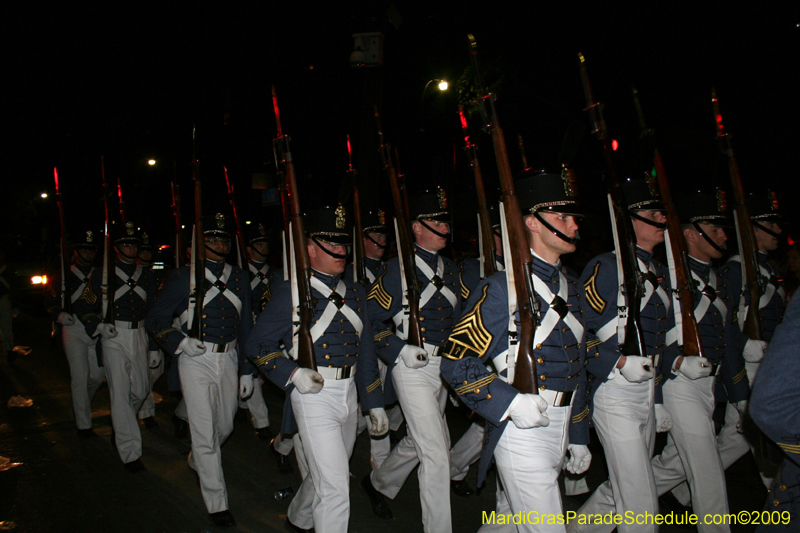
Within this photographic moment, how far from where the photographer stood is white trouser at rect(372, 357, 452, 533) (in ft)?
12.5

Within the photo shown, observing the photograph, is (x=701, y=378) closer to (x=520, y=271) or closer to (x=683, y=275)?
(x=683, y=275)

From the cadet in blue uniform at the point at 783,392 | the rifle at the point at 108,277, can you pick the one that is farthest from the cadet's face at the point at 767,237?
the rifle at the point at 108,277

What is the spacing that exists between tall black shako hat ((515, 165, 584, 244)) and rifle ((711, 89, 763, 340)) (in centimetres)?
290

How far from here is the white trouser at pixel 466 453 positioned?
485cm

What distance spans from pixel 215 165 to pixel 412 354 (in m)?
7.09

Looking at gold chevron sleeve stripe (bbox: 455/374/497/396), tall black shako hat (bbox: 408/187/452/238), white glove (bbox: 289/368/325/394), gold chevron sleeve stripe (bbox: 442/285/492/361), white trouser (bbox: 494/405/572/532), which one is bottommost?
white trouser (bbox: 494/405/572/532)

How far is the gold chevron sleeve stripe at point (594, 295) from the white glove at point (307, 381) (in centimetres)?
196

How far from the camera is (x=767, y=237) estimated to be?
5602mm

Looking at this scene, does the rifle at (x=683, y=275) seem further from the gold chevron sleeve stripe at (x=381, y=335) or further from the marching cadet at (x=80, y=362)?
the marching cadet at (x=80, y=362)

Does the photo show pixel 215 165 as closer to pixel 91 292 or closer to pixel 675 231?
pixel 91 292

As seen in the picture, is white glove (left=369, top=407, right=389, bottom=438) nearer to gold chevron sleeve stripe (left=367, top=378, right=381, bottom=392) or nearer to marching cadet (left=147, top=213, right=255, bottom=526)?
gold chevron sleeve stripe (left=367, top=378, right=381, bottom=392)

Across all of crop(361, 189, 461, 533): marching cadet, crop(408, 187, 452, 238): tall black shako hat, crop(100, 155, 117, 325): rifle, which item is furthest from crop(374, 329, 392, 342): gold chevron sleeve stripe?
crop(100, 155, 117, 325): rifle

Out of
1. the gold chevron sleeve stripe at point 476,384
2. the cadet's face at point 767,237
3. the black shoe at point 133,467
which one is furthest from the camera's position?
the cadet's face at point 767,237

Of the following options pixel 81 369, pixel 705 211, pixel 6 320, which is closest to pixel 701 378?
pixel 705 211
